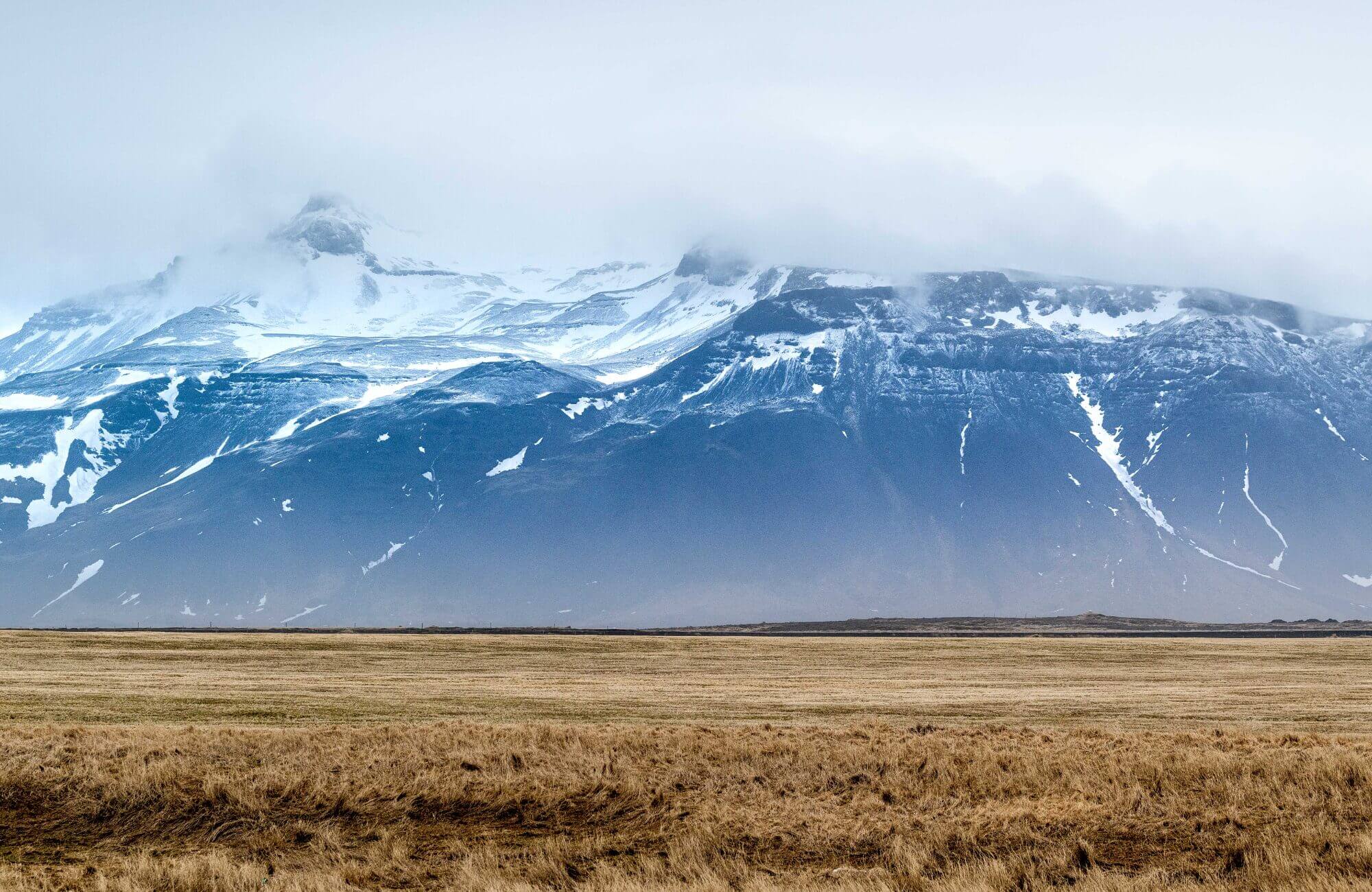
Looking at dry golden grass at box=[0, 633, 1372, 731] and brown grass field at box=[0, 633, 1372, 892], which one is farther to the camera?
dry golden grass at box=[0, 633, 1372, 731]

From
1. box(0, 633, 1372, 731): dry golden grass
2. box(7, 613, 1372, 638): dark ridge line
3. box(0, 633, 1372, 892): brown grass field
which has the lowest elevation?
box(7, 613, 1372, 638): dark ridge line

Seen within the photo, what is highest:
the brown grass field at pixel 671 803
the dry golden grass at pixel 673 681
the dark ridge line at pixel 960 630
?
the brown grass field at pixel 671 803

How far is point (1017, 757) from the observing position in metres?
24.2

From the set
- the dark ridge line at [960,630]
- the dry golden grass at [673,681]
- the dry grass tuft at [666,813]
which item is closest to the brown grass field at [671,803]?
the dry grass tuft at [666,813]

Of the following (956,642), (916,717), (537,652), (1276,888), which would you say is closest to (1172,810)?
(1276,888)

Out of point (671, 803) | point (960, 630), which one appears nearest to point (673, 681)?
point (671, 803)

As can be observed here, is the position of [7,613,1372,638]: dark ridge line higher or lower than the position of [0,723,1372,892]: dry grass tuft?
lower

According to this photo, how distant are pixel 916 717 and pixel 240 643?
173 ft

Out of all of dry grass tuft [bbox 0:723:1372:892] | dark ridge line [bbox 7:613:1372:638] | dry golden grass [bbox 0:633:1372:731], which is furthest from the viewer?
dark ridge line [bbox 7:613:1372:638]

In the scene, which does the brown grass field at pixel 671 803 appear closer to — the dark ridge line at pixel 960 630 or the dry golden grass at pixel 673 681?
the dry golden grass at pixel 673 681

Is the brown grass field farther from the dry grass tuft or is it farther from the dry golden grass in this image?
the dry golden grass

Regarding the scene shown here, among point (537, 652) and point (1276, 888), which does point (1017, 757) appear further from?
point (537, 652)

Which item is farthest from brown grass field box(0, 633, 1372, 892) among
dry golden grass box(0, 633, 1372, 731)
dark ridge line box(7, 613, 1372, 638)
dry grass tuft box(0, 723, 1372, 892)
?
dark ridge line box(7, 613, 1372, 638)

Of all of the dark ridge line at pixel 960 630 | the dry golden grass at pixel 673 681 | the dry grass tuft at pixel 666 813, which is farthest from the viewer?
the dark ridge line at pixel 960 630
